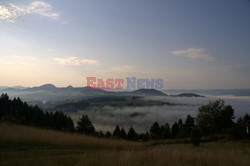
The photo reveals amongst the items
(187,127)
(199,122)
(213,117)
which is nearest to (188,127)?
(187,127)

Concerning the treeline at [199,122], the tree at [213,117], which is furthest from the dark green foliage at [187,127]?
the tree at [213,117]

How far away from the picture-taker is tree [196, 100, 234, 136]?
56.9 m

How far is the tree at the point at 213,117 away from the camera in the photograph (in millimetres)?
56875

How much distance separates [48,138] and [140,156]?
8.34 meters

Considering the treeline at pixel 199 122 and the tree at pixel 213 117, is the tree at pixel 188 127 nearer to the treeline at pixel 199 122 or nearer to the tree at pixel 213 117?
the treeline at pixel 199 122

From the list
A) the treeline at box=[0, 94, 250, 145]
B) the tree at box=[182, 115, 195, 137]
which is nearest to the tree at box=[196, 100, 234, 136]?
the treeline at box=[0, 94, 250, 145]

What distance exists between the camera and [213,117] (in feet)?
189

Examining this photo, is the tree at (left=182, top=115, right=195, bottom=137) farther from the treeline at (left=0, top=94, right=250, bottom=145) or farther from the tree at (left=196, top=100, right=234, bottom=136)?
the tree at (left=196, top=100, right=234, bottom=136)

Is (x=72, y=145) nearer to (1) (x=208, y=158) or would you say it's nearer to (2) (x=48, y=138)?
(2) (x=48, y=138)

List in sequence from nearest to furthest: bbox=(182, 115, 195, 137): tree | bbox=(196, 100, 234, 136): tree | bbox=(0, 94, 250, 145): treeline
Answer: bbox=(0, 94, 250, 145): treeline
bbox=(196, 100, 234, 136): tree
bbox=(182, 115, 195, 137): tree

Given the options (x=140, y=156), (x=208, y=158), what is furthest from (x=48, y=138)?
(x=208, y=158)

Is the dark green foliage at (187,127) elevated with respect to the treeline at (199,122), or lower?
lower

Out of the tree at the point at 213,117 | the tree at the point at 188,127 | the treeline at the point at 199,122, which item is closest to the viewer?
the treeline at the point at 199,122

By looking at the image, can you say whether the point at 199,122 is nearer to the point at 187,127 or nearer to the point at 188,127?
the point at 188,127
